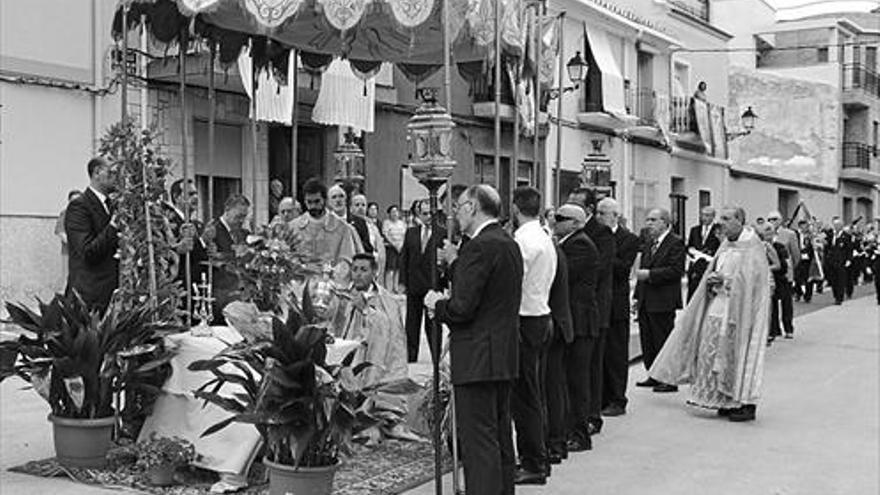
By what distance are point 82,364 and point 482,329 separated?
8.88 ft

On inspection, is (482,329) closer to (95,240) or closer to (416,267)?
(95,240)

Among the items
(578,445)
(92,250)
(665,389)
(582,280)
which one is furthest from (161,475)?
(665,389)

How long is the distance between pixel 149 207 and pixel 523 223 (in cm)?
252

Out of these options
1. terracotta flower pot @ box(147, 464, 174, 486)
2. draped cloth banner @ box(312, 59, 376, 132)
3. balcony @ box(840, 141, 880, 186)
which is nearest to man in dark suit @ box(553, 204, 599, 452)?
terracotta flower pot @ box(147, 464, 174, 486)

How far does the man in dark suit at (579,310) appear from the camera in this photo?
323 inches

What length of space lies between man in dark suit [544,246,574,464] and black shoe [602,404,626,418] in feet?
5.73

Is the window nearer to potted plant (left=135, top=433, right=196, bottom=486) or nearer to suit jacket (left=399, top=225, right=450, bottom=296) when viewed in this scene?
suit jacket (left=399, top=225, right=450, bottom=296)

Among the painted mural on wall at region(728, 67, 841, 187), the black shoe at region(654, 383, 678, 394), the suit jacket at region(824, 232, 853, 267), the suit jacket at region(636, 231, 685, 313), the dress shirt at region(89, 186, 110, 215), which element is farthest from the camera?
the painted mural on wall at region(728, 67, 841, 187)

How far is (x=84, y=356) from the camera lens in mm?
7027

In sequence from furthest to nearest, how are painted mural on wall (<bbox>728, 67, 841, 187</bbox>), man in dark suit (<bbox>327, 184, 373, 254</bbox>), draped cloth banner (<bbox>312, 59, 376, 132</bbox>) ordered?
painted mural on wall (<bbox>728, 67, 841, 187</bbox>), draped cloth banner (<bbox>312, 59, 376, 132</bbox>), man in dark suit (<bbox>327, 184, 373, 254</bbox>)

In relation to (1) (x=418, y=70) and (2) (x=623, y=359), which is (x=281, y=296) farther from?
(1) (x=418, y=70)

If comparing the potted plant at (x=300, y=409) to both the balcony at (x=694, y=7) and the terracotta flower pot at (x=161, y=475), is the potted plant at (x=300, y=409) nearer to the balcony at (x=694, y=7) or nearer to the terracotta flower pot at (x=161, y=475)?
the terracotta flower pot at (x=161, y=475)

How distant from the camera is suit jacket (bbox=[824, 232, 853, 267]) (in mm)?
24055

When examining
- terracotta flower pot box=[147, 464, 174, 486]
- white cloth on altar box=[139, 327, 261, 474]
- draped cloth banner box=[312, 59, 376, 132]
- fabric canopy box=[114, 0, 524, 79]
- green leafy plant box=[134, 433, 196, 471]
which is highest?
draped cloth banner box=[312, 59, 376, 132]
